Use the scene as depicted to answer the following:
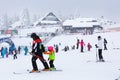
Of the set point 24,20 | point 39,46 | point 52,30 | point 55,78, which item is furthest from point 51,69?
point 24,20

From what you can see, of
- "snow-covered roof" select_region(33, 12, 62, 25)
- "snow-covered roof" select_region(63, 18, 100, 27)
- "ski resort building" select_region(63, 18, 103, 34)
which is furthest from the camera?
"snow-covered roof" select_region(33, 12, 62, 25)

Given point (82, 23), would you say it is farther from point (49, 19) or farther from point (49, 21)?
point (49, 19)

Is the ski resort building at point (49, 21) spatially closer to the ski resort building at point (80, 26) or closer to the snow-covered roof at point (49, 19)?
the snow-covered roof at point (49, 19)

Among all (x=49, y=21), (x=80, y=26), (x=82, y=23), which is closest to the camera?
(x=80, y=26)

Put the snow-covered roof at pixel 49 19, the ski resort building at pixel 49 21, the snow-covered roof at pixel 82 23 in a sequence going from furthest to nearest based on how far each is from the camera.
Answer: the snow-covered roof at pixel 49 19
the ski resort building at pixel 49 21
the snow-covered roof at pixel 82 23

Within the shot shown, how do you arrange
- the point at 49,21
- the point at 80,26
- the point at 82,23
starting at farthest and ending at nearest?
the point at 49,21
the point at 82,23
the point at 80,26

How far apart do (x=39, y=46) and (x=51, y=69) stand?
115 centimetres

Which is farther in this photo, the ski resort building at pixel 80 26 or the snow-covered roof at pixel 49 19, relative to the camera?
the snow-covered roof at pixel 49 19

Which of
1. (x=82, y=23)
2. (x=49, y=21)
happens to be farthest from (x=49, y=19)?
(x=82, y=23)

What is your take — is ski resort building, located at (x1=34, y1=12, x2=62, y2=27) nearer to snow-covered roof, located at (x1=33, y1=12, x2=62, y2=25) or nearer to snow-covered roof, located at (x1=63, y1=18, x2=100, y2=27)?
snow-covered roof, located at (x1=33, y1=12, x2=62, y2=25)

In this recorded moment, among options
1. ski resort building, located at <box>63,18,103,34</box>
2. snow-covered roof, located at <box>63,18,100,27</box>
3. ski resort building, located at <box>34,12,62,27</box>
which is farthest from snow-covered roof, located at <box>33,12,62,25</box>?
ski resort building, located at <box>63,18,103,34</box>

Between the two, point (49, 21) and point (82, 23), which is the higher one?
point (49, 21)

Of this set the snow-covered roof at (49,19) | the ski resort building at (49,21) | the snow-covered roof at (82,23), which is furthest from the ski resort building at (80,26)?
the snow-covered roof at (49,19)

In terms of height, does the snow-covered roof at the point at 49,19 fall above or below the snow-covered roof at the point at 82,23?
above
